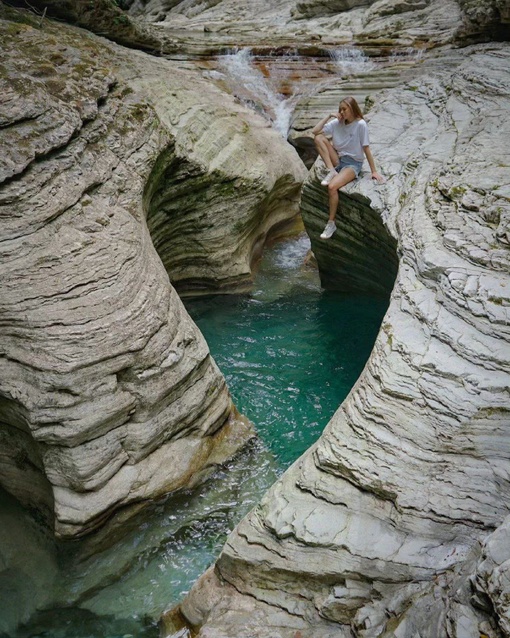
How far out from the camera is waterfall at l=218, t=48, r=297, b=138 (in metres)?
14.0

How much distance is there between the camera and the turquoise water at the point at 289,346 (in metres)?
7.49

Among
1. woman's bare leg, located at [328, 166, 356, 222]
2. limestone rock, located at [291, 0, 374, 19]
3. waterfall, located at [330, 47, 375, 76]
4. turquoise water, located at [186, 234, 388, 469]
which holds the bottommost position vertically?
turquoise water, located at [186, 234, 388, 469]

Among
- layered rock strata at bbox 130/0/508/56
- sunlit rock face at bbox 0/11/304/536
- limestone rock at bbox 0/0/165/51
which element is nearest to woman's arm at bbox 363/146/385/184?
sunlit rock face at bbox 0/11/304/536

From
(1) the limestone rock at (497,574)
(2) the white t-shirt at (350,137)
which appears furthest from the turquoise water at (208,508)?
(1) the limestone rock at (497,574)

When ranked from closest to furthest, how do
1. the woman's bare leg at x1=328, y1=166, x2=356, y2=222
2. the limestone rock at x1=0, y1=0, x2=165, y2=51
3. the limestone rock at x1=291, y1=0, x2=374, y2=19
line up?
the woman's bare leg at x1=328, y1=166, x2=356, y2=222 → the limestone rock at x1=0, y1=0, x2=165, y2=51 → the limestone rock at x1=291, y1=0, x2=374, y2=19

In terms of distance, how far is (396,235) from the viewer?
640cm

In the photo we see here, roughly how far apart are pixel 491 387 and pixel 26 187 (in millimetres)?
4715

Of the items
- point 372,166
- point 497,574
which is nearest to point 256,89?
point 372,166

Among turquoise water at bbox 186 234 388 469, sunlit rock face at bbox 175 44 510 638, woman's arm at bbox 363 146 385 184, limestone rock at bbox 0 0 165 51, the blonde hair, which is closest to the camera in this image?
sunlit rock face at bbox 175 44 510 638

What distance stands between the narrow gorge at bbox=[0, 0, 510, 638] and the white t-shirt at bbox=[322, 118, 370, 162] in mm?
489

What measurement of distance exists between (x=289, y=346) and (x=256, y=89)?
27.8ft

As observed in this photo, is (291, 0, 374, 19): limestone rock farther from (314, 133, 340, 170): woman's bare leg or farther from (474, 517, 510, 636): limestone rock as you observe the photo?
(474, 517, 510, 636): limestone rock

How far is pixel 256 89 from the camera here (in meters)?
14.7

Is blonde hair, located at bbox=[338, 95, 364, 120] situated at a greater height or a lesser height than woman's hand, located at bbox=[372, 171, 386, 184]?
greater
